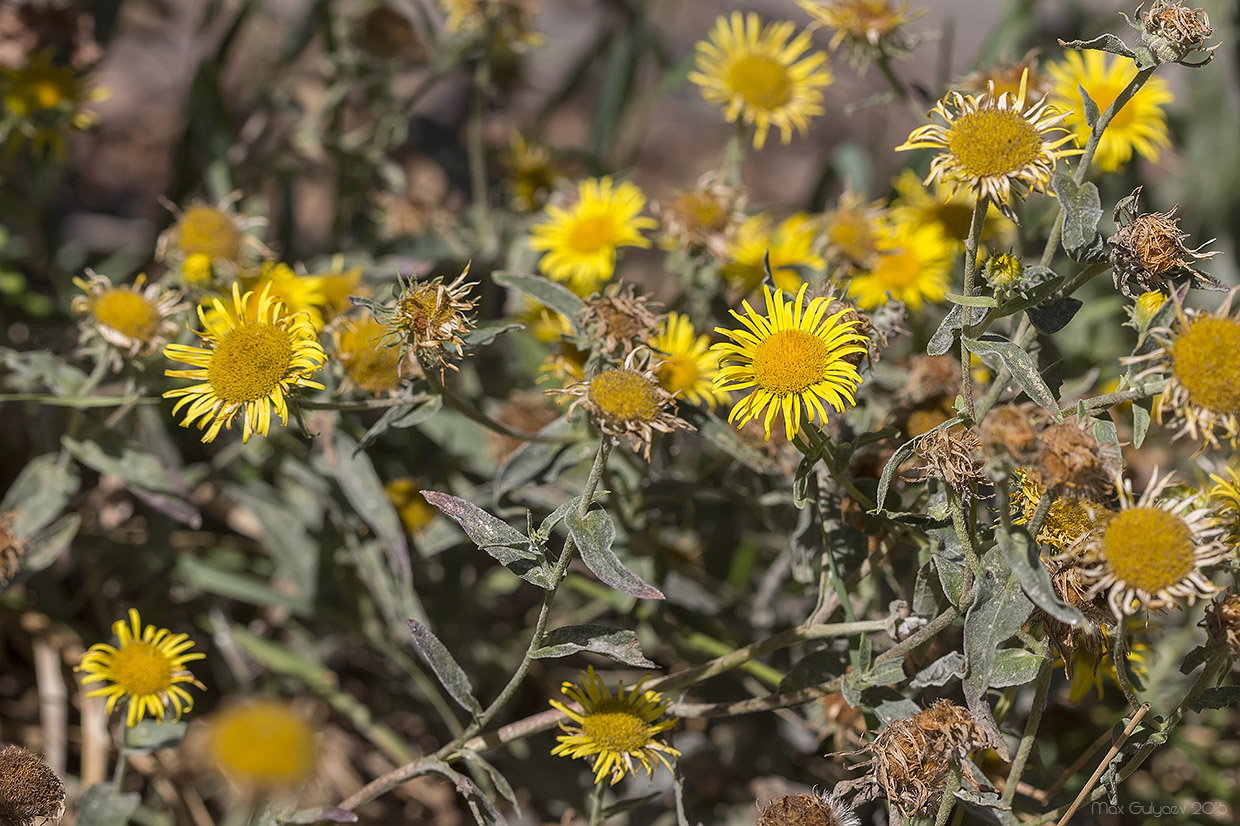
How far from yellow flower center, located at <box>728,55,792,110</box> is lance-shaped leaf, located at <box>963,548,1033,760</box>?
137cm

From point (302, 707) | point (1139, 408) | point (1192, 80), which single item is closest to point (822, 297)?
point (1139, 408)

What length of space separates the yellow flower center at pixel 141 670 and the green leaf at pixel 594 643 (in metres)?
0.61

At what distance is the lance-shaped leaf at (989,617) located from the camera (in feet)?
4.40

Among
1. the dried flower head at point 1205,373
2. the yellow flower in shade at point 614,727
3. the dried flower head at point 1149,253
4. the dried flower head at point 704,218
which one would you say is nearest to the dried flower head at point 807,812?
the yellow flower in shade at point 614,727

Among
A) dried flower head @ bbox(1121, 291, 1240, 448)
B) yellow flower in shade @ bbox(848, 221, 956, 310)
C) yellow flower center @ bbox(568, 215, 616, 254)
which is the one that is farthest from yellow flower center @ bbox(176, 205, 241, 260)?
dried flower head @ bbox(1121, 291, 1240, 448)

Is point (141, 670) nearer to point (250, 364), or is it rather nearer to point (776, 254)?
point (250, 364)

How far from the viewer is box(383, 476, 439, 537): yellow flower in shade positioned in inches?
80.8

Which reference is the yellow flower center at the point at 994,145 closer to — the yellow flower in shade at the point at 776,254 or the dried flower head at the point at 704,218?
the yellow flower in shade at the point at 776,254

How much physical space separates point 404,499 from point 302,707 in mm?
636

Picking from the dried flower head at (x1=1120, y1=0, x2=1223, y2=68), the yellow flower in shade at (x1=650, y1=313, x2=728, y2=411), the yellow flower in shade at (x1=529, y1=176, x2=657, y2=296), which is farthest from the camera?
the yellow flower in shade at (x1=529, y1=176, x2=657, y2=296)

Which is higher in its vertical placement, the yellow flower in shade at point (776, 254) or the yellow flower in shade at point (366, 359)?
the yellow flower in shade at point (776, 254)

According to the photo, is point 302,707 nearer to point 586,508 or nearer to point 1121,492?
point 586,508

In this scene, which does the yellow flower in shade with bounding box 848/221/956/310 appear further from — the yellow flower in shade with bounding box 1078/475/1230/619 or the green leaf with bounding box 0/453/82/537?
the green leaf with bounding box 0/453/82/537

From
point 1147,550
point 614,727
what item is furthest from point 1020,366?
point 614,727
